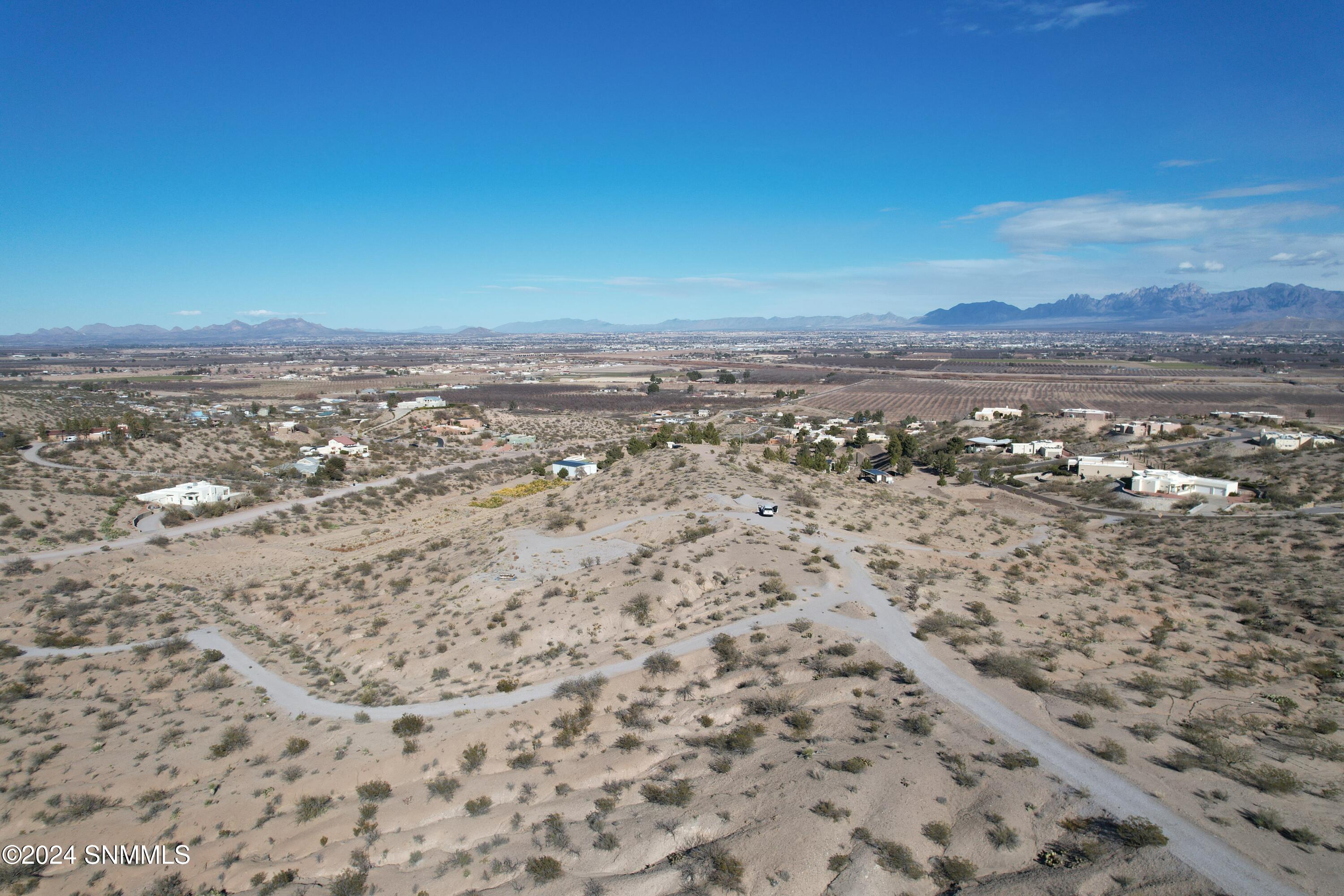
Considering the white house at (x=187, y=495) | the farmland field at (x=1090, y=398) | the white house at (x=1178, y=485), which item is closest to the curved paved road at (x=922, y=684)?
the white house at (x=187, y=495)

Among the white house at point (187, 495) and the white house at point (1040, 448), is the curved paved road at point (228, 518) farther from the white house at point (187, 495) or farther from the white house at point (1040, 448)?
the white house at point (1040, 448)

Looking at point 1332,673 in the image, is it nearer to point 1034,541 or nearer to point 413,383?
point 1034,541

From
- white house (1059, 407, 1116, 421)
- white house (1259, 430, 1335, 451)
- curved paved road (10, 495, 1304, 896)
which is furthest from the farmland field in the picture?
curved paved road (10, 495, 1304, 896)

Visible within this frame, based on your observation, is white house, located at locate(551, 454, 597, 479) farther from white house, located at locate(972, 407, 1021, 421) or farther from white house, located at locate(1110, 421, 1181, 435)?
white house, located at locate(1110, 421, 1181, 435)

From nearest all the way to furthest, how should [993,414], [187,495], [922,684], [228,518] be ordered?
[922,684] → [228,518] → [187,495] → [993,414]

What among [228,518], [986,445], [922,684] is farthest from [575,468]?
[986,445]

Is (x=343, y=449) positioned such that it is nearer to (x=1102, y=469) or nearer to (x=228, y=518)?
(x=228, y=518)
